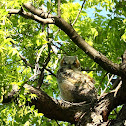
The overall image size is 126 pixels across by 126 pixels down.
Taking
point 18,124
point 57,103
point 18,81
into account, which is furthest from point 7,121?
point 57,103

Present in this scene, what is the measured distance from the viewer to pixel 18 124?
3682 millimetres

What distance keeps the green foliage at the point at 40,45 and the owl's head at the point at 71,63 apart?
0.15 metres

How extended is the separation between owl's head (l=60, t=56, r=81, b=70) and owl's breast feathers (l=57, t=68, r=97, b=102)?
0.60 m

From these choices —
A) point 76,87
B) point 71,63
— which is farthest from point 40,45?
point 71,63

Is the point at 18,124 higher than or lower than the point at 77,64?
lower

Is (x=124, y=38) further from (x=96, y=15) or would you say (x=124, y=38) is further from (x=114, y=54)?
(x=96, y=15)

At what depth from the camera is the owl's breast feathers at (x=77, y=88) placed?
5.17 m

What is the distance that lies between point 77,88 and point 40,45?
1.23m

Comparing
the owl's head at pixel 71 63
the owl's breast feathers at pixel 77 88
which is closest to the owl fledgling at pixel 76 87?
the owl's breast feathers at pixel 77 88

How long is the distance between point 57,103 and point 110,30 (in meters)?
1.53

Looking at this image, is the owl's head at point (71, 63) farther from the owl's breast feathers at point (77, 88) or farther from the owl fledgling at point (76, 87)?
the owl's breast feathers at point (77, 88)

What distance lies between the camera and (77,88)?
530 centimetres

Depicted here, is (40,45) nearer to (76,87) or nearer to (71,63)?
(76,87)

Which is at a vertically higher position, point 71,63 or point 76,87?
point 71,63
